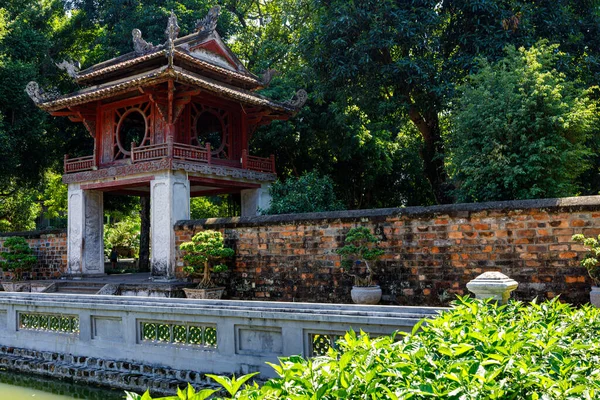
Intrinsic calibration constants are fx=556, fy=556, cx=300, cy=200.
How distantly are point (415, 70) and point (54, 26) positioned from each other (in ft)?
50.2

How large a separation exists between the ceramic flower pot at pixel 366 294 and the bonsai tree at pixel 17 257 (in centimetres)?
989

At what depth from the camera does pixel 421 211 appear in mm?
9430

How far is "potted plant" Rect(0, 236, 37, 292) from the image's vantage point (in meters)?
14.7

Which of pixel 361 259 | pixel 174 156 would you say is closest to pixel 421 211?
pixel 361 259

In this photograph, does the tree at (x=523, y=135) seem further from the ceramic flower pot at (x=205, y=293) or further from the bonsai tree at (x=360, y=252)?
the ceramic flower pot at (x=205, y=293)

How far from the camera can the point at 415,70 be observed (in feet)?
48.6

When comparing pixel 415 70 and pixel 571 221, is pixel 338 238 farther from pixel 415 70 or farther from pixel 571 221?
pixel 415 70

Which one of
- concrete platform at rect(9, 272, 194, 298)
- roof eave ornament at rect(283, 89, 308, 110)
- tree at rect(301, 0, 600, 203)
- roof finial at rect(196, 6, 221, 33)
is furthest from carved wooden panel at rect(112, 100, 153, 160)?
tree at rect(301, 0, 600, 203)

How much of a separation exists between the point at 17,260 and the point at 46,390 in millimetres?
9472

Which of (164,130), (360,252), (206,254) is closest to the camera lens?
(360,252)

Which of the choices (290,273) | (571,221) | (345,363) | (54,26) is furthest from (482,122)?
(54,26)

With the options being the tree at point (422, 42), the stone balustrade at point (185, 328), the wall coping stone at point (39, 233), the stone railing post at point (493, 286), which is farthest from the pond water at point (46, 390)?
the tree at point (422, 42)

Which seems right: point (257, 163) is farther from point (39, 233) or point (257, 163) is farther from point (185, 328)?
point (185, 328)

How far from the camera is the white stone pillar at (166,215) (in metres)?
12.7
